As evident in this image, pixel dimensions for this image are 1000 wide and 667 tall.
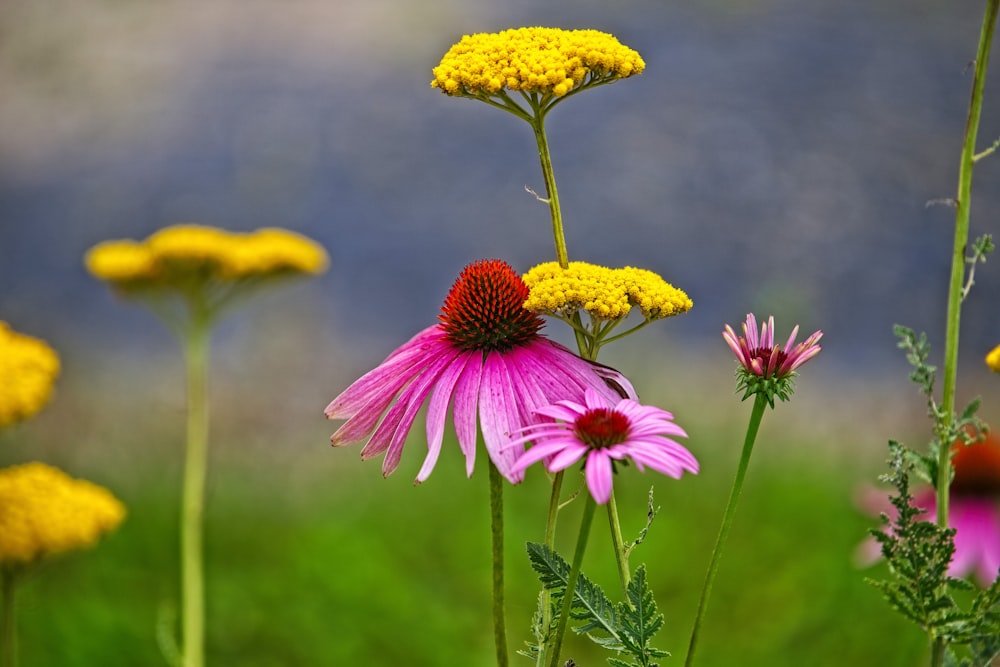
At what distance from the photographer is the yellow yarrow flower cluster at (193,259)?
1.59 meters

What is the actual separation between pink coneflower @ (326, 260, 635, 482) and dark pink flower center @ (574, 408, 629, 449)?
84 millimetres

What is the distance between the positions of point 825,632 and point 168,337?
2827 millimetres

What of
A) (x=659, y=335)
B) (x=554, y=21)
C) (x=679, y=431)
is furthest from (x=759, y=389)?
(x=554, y=21)

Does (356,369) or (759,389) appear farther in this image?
(356,369)

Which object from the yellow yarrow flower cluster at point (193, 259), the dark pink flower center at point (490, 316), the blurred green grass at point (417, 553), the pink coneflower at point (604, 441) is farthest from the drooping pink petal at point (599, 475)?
the blurred green grass at point (417, 553)

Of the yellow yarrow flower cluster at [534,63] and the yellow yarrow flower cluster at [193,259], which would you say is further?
the yellow yarrow flower cluster at [193,259]

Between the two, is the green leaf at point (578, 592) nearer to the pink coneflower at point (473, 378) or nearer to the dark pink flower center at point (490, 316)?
the pink coneflower at point (473, 378)

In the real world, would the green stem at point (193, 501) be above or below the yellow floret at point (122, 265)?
below

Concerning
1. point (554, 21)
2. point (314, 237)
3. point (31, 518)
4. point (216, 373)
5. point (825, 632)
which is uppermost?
point (554, 21)

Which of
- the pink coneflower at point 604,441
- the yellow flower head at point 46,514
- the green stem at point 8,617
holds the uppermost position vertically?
the pink coneflower at point 604,441

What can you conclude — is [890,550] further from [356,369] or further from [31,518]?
[356,369]

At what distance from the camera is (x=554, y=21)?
4.48 metres

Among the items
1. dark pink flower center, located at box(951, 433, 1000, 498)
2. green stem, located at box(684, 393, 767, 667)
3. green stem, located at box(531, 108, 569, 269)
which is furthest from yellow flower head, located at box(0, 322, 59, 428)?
dark pink flower center, located at box(951, 433, 1000, 498)

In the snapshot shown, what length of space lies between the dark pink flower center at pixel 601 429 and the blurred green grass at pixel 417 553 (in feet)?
3.82
